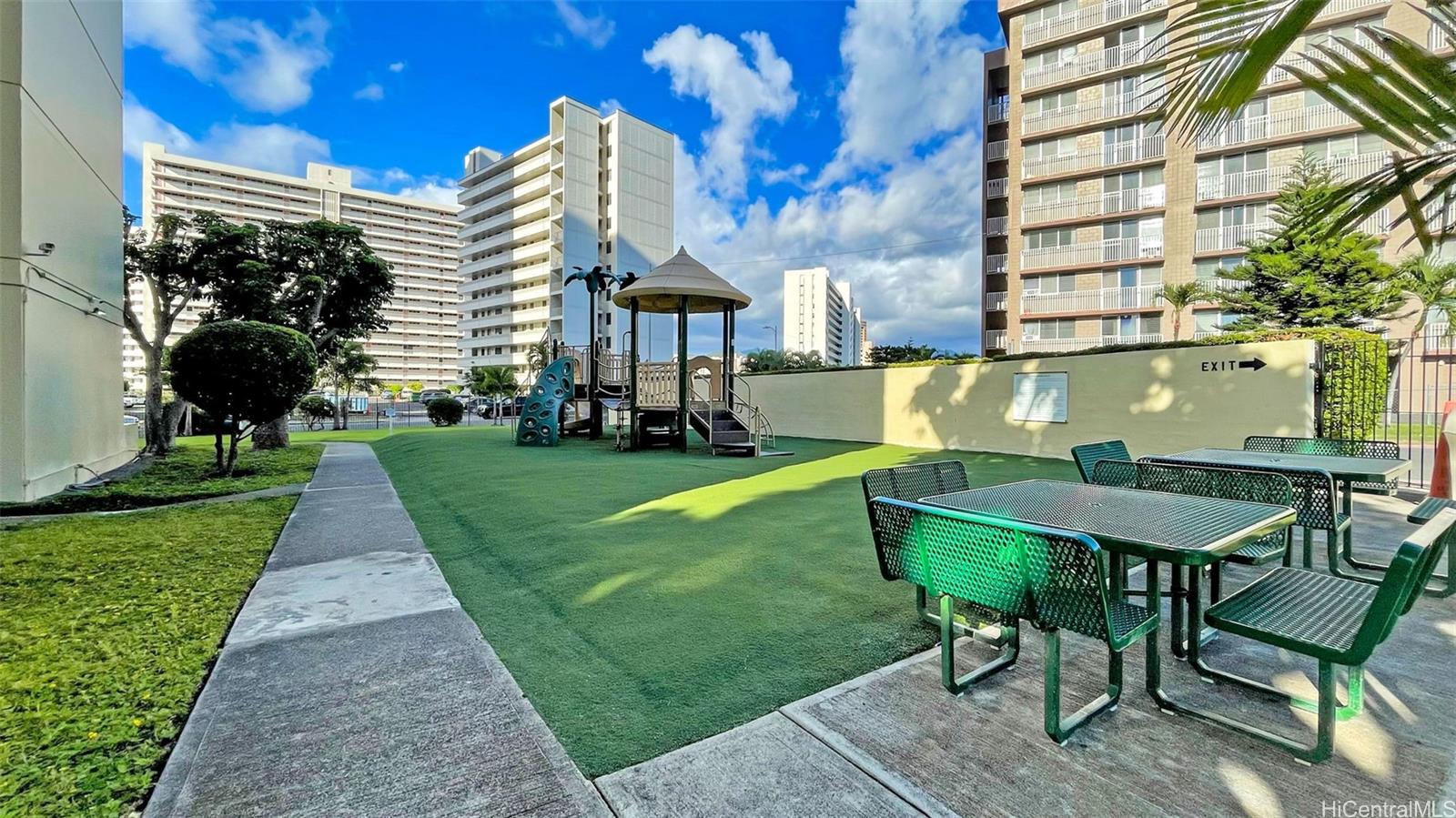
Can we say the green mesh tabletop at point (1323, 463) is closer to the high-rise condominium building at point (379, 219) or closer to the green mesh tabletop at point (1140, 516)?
the green mesh tabletop at point (1140, 516)

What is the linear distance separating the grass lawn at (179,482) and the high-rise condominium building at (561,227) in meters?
43.1

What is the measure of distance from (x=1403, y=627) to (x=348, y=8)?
23528mm

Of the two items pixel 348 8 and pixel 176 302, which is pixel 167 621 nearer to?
pixel 176 302

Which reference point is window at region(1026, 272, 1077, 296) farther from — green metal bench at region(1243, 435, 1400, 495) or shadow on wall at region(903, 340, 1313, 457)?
green metal bench at region(1243, 435, 1400, 495)

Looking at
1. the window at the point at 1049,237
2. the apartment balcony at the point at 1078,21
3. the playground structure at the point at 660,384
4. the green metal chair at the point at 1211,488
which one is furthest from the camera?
the window at the point at 1049,237

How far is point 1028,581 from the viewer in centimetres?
194

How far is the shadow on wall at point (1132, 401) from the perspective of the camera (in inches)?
344

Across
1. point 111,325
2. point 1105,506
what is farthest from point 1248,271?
point 111,325

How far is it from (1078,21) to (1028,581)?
114 feet

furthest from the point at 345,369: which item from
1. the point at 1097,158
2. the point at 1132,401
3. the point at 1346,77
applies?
the point at 1097,158

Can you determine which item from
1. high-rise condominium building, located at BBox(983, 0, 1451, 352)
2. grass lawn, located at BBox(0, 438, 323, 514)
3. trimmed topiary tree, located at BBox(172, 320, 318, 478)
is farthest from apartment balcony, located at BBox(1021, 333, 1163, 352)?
grass lawn, located at BBox(0, 438, 323, 514)

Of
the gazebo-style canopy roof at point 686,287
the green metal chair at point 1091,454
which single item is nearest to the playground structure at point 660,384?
the gazebo-style canopy roof at point 686,287

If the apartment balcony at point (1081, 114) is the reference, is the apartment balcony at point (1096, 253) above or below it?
below

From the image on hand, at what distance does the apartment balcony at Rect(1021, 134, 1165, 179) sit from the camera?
26.0 m
